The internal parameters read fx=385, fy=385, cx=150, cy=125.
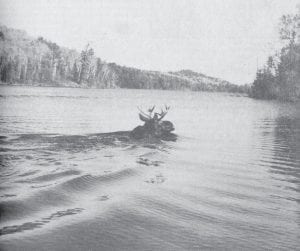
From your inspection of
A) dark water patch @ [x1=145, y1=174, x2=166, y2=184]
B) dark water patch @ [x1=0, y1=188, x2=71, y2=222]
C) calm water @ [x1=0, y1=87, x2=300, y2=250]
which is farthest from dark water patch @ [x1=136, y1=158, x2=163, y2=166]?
dark water patch @ [x1=0, y1=188, x2=71, y2=222]

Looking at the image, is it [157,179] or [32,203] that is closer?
[32,203]

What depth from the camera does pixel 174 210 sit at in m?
8.23

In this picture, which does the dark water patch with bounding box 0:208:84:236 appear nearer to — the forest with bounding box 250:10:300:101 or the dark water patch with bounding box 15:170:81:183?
the dark water patch with bounding box 15:170:81:183

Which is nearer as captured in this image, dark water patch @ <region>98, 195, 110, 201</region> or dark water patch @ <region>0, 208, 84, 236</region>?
dark water patch @ <region>0, 208, 84, 236</region>

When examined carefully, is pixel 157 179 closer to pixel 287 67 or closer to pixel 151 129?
pixel 151 129

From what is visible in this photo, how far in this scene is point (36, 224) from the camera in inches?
277

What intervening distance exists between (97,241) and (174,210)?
2.27 m

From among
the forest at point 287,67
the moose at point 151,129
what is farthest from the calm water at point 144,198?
the forest at point 287,67

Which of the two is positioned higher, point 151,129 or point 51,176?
point 151,129

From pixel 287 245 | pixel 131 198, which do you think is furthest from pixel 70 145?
pixel 287 245

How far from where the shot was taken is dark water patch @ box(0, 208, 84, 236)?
21.7 ft

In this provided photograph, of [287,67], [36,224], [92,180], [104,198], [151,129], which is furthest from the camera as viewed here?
[287,67]

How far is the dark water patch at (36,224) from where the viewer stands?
6.62m

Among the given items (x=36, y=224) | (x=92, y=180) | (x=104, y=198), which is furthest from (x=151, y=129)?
(x=36, y=224)
